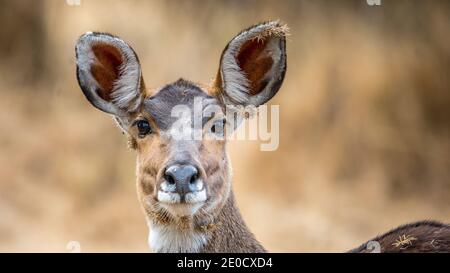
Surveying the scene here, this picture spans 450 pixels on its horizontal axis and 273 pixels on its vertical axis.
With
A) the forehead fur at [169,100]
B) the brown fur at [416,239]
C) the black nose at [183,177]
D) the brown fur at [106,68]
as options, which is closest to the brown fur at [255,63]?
the forehead fur at [169,100]

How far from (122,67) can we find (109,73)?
12 cm

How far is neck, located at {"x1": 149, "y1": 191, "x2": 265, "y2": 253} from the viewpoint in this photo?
19.2ft

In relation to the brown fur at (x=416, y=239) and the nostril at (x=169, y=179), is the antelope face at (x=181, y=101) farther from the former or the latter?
the brown fur at (x=416, y=239)

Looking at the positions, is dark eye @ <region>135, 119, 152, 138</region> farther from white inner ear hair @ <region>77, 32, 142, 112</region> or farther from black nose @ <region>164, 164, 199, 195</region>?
black nose @ <region>164, 164, 199, 195</region>

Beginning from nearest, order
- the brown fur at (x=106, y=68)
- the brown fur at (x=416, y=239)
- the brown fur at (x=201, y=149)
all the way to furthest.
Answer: the brown fur at (x=201, y=149)
the brown fur at (x=416, y=239)
the brown fur at (x=106, y=68)

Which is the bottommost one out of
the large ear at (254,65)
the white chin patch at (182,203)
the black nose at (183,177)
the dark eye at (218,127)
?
the white chin patch at (182,203)

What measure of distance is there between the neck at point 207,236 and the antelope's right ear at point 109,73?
82 cm

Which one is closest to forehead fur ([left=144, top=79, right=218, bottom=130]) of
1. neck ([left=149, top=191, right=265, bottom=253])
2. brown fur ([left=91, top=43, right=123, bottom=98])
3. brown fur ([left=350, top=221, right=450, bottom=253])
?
brown fur ([left=91, top=43, right=123, bottom=98])

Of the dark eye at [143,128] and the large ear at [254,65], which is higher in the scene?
the large ear at [254,65]

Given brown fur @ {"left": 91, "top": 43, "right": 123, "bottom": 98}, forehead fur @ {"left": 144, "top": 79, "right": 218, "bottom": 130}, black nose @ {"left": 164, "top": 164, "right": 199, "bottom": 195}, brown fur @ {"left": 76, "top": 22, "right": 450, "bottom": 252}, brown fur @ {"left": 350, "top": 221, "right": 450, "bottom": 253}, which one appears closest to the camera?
black nose @ {"left": 164, "top": 164, "right": 199, "bottom": 195}

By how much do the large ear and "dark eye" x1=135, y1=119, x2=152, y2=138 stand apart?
0.53 m

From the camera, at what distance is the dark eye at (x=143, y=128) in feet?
19.9

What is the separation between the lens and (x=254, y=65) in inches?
249
